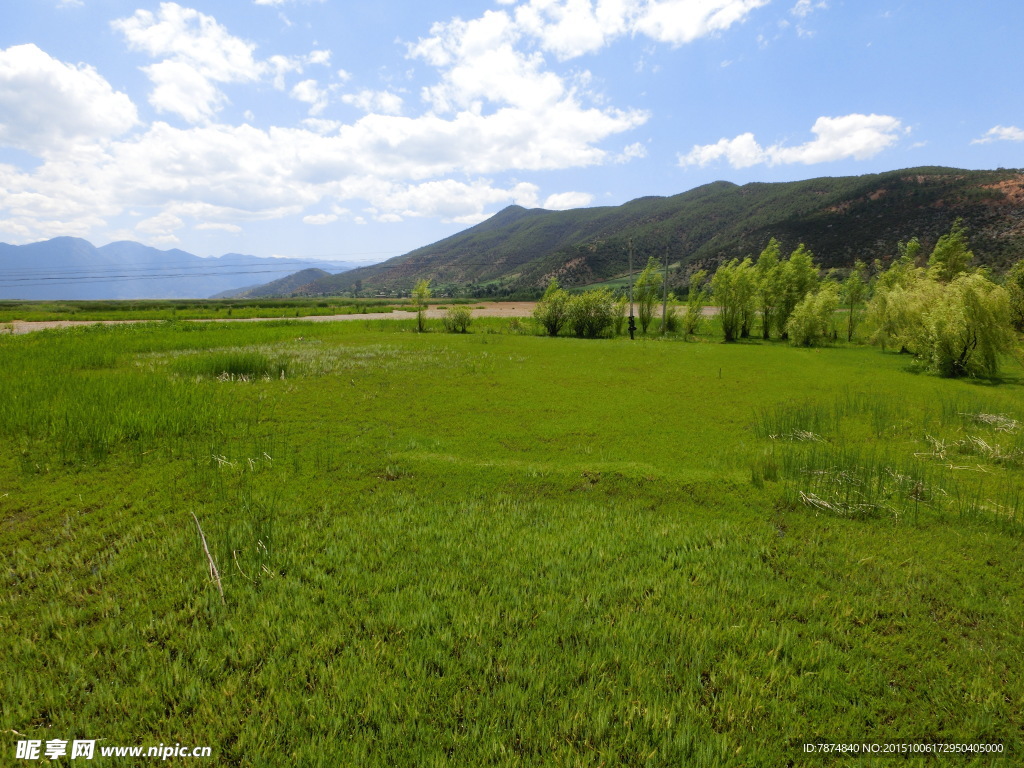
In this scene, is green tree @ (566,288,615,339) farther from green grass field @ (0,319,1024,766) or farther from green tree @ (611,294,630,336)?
green grass field @ (0,319,1024,766)

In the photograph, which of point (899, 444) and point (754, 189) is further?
point (754, 189)

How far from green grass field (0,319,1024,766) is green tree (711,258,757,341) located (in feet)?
79.3

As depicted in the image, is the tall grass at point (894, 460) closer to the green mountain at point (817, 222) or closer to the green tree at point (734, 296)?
the green tree at point (734, 296)

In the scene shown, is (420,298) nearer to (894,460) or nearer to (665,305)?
(665,305)

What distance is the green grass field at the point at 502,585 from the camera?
2803 millimetres

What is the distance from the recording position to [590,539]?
5.19 meters

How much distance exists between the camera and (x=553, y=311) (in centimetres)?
3438

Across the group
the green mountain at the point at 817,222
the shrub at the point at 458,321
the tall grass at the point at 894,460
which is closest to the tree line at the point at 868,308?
the shrub at the point at 458,321

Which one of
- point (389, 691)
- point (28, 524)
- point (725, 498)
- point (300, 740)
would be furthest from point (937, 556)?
point (28, 524)

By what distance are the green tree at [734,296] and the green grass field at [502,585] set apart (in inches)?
951

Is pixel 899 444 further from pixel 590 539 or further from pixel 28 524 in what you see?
pixel 28 524

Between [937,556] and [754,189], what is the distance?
13440 cm

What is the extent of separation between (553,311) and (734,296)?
13953 mm

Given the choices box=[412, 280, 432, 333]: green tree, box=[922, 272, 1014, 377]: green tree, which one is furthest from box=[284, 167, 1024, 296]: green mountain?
box=[412, 280, 432, 333]: green tree
